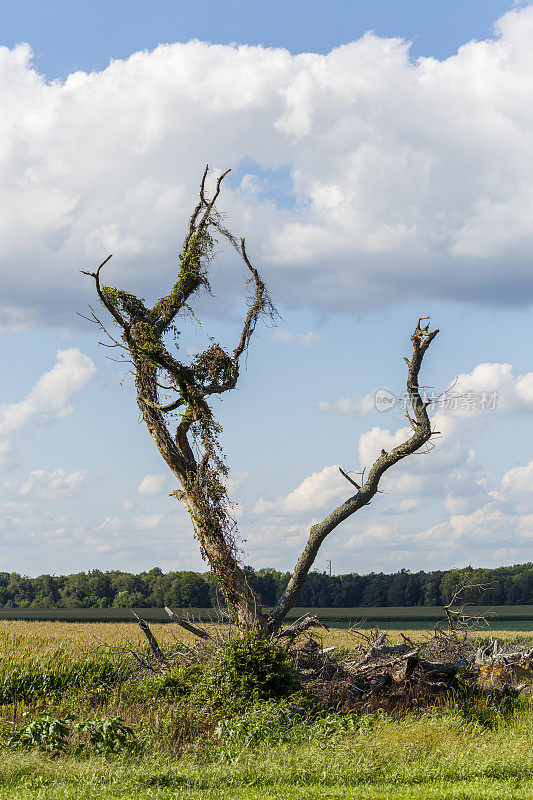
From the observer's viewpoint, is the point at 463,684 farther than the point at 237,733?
Yes

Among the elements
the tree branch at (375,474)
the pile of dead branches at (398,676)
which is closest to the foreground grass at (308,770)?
the pile of dead branches at (398,676)

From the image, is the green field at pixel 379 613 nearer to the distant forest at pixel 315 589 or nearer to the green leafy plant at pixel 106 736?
the distant forest at pixel 315 589

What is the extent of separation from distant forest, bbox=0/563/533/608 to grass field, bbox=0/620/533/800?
4152cm

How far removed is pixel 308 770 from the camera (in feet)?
31.6

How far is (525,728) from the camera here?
13.6 m

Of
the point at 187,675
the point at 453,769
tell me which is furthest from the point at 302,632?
the point at 453,769

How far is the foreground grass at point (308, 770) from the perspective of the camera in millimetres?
8852

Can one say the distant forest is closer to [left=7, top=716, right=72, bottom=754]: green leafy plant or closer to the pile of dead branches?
the pile of dead branches

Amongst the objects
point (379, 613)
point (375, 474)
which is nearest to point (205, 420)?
point (375, 474)

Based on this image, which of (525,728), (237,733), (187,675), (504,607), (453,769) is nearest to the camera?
(453,769)

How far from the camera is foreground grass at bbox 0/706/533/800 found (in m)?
8.85

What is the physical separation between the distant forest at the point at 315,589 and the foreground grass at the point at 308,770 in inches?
1756

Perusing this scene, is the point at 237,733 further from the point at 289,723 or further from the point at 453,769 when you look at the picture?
the point at 453,769

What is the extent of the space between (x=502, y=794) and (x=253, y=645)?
5778 mm
